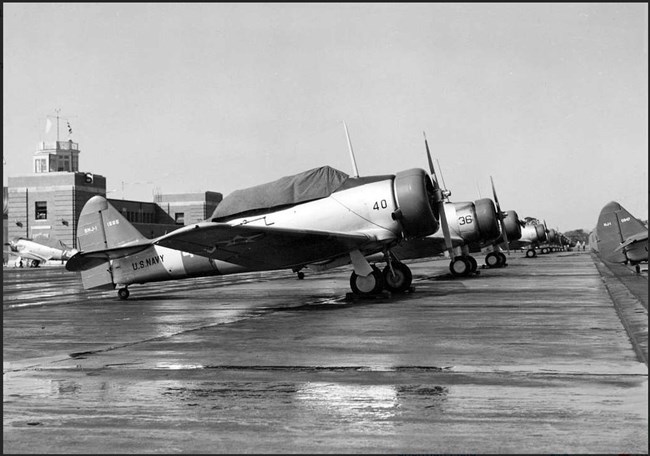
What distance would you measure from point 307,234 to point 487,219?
1406cm

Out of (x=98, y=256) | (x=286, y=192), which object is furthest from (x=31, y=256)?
(x=286, y=192)

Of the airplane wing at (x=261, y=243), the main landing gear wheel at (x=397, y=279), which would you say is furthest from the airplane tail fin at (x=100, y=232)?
the main landing gear wheel at (x=397, y=279)

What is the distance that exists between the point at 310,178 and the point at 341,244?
2030 mm

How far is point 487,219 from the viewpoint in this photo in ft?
90.9

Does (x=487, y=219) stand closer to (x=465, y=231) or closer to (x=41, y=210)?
(x=465, y=231)

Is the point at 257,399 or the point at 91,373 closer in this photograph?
the point at 257,399

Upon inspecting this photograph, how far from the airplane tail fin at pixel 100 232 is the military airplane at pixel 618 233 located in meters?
15.4

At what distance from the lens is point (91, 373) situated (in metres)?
7.17

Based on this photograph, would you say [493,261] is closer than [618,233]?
No

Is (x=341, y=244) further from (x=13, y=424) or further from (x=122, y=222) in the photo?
(x=13, y=424)

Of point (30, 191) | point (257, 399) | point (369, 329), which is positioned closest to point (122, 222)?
point (369, 329)

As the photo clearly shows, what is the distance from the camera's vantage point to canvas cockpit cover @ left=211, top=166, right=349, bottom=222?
17188 mm

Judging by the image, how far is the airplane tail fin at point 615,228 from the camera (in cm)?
2573

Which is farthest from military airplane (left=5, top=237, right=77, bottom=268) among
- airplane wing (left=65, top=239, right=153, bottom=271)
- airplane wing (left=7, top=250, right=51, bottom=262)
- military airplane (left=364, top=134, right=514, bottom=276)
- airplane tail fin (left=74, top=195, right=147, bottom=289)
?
airplane wing (left=65, top=239, right=153, bottom=271)
